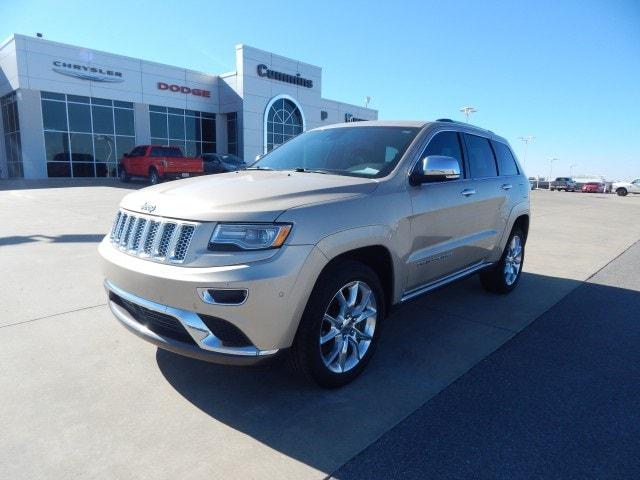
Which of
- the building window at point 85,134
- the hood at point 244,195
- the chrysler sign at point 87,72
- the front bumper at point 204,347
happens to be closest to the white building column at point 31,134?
the building window at point 85,134

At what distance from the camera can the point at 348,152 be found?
156 inches

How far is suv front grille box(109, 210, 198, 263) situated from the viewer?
2674 millimetres

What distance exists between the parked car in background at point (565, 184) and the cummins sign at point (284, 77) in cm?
2857

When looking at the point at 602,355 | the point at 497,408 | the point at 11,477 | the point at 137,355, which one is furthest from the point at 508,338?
the point at 11,477

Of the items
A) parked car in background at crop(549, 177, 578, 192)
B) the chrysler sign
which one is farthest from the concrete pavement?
parked car in background at crop(549, 177, 578, 192)

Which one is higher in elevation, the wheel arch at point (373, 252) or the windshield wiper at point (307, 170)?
the windshield wiper at point (307, 170)

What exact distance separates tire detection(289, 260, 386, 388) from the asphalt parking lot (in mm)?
170

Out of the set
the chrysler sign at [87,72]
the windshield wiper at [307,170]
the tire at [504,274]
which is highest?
the chrysler sign at [87,72]

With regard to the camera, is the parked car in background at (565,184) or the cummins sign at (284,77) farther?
the parked car in background at (565,184)

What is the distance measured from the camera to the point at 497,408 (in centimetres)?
294

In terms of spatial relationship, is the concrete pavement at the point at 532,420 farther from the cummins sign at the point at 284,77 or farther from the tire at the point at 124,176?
the cummins sign at the point at 284,77

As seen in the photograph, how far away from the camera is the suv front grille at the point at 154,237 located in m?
2.67

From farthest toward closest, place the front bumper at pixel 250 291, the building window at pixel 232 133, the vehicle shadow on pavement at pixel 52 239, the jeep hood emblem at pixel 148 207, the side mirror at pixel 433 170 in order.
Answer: the building window at pixel 232 133 → the vehicle shadow on pavement at pixel 52 239 → the side mirror at pixel 433 170 → the jeep hood emblem at pixel 148 207 → the front bumper at pixel 250 291

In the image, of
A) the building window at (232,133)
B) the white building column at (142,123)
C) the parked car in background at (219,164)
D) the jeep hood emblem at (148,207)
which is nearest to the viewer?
the jeep hood emblem at (148,207)
